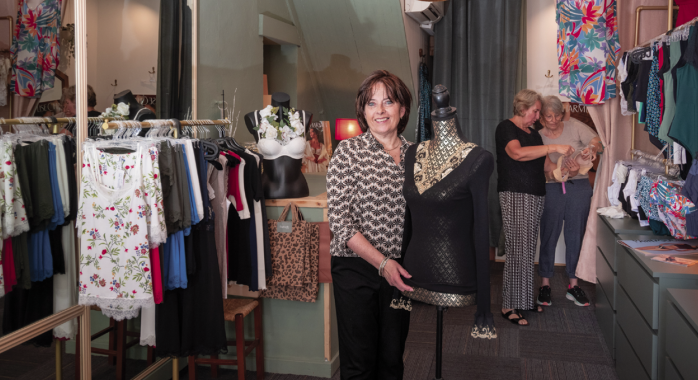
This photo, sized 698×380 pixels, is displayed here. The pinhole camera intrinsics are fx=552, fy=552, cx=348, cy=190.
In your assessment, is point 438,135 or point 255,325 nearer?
point 438,135

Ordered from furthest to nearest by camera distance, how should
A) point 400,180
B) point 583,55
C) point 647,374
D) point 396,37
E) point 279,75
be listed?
point 279,75
point 396,37
point 583,55
point 647,374
point 400,180

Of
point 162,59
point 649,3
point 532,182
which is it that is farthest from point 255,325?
point 649,3

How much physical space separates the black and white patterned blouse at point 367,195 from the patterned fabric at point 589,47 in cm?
279

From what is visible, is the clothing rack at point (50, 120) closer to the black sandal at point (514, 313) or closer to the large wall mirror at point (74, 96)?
the large wall mirror at point (74, 96)

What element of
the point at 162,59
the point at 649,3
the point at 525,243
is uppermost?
the point at 649,3

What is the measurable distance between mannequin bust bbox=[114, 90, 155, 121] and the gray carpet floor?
112 cm

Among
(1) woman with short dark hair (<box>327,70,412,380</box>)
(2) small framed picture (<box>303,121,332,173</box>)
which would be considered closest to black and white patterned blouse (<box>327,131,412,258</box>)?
(1) woman with short dark hair (<box>327,70,412,380</box>)

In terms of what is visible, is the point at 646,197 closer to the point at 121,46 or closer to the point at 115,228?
the point at 115,228

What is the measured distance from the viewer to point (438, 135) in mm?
1692

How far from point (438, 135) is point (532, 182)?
2.29 metres

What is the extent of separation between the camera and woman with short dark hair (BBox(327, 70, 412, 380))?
6.12ft

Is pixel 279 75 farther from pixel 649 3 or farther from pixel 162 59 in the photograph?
pixel 649 3

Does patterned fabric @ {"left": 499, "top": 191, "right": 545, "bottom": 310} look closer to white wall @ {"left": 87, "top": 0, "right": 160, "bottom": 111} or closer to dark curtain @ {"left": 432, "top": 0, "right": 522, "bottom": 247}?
dark curtain @ {"left": 432, "top": 0, "right": 522, "bottom": 247}

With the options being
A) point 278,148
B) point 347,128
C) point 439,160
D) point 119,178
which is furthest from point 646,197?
point 347,128
